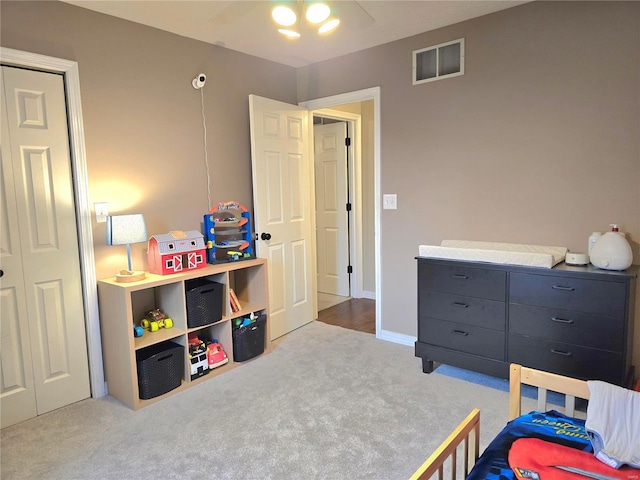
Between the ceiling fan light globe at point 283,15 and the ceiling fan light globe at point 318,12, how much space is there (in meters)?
0.07

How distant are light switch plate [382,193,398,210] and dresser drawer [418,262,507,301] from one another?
0.76 m

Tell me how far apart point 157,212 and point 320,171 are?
2.54m

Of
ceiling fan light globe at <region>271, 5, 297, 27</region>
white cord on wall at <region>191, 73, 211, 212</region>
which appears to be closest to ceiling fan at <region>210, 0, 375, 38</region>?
ceiling fan light globe at <region>271, 5, 297, 27</region>

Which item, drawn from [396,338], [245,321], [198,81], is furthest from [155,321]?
[396,338]

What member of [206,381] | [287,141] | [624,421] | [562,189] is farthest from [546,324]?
[287,141]

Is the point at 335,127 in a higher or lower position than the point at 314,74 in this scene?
lower

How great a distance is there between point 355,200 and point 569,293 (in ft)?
9.48

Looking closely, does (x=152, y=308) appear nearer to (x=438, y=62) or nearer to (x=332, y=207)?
Result: (x=332, y=207)

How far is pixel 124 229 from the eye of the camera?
8.23 feet

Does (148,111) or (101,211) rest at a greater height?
(148,111)

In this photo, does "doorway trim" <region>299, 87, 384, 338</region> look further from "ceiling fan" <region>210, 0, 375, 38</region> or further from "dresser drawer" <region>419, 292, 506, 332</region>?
"ceiling fan" <region>210, 0, 375, 38</region>

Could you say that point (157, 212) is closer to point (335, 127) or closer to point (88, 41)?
Answer: point (88, 41)

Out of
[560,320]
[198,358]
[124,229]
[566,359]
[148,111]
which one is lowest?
[198,358]

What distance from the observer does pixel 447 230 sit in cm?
321
